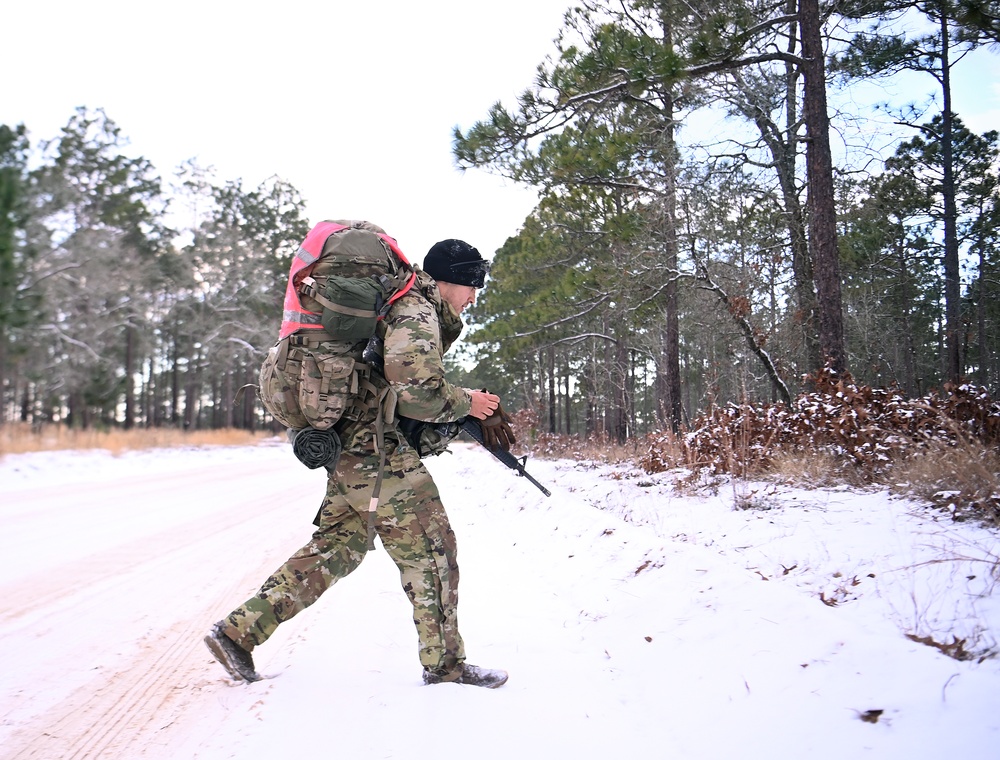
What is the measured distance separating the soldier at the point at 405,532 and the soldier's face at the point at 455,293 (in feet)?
0.07

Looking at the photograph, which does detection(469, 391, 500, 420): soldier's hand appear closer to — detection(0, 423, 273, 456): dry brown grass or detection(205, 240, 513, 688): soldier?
detection(205, 240, 513, 688): soldier

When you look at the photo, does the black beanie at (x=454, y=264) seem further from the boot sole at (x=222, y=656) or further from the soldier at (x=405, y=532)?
the boot sole at (x=222, y=656)

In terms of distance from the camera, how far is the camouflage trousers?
98.3 inches

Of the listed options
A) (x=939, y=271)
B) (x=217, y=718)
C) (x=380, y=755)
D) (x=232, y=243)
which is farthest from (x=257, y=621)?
(x=232, y=243)

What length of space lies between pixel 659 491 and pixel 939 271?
20.7 meters

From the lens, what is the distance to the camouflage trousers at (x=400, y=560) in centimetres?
250

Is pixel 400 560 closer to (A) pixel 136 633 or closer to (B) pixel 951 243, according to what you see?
(A) pixel 136 633

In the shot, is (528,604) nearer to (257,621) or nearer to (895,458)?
(257,621)

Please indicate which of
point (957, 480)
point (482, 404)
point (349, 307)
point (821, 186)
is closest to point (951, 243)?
point (821, 186)

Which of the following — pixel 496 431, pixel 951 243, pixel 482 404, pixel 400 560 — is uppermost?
pixel 951 243

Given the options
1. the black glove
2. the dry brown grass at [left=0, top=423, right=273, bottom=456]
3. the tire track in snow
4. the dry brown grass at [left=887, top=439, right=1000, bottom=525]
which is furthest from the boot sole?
the dry brown grass at [left=0, top=423, right=273, bottom=456]

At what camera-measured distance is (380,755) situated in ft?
6.68

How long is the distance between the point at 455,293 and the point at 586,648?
1.82 meters

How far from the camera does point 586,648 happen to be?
9.92 ft
